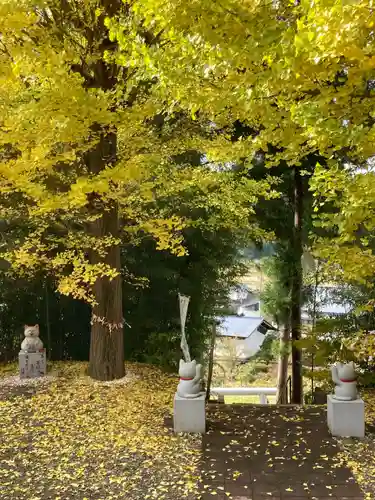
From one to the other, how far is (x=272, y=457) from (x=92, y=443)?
5.64ft

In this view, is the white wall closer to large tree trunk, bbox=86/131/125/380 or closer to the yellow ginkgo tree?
large tree trunk, bbox=86/131/125/380

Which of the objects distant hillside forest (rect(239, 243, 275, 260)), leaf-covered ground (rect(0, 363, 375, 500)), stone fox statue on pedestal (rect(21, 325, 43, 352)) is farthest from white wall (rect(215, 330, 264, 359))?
stone fox statue on pedestal (rect(21, 325, 43, 352))

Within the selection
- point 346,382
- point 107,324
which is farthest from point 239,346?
point 346,382

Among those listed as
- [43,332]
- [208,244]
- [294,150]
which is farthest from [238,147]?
[43,332]

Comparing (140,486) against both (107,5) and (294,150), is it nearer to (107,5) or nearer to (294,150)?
(294,150)

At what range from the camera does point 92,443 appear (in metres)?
4.61

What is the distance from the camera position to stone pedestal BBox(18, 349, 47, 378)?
6496 millimetres

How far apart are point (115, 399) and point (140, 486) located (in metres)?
2.01

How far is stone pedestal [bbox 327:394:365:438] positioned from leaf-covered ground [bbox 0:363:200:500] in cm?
144

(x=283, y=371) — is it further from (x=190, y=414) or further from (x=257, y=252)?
(x=190, y=414)

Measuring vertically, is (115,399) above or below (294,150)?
below

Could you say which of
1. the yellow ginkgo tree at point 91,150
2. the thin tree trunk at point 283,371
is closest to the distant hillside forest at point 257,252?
the thin tree trunk at point 283,371

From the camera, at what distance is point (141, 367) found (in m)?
7.24

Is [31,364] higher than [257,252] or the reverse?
the reverse
